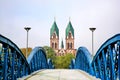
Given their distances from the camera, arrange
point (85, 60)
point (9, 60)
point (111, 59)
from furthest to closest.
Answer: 1. point (85, 60)
2. point (9, 60)
3. point (111, 59)

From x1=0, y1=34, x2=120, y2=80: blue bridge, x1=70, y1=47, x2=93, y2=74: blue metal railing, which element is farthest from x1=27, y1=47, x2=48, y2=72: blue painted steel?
x1=70, y1=47, x2=93, y2=74: blue metal railing

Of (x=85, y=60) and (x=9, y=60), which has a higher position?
(x=9, y=60)

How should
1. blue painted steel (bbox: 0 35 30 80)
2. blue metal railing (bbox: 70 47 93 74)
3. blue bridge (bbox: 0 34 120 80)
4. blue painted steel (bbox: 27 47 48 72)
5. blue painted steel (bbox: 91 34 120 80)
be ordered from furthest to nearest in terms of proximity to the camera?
blue painted steel (bbox: 27 47 48 72) → blue metal railing (bbox: 70 47 93 74) → blue painted steel (bbox: 0 35 30 80) → blue bridge (bbox: 0 34 120 80) → blue painted steel (bbox: 91 34 120 80)

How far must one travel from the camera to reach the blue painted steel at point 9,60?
16984 millimetres

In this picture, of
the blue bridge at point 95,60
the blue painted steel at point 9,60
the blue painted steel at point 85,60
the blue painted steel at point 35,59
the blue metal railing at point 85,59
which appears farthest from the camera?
the blue painted steel at point 35,59

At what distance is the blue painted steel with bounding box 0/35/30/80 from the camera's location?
16984 millimetres

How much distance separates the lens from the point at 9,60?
18766 mm

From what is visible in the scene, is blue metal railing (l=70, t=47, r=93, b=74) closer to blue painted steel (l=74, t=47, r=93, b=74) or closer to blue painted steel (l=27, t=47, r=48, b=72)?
blue painted steel (l=74, t=47, r=93, b=74)

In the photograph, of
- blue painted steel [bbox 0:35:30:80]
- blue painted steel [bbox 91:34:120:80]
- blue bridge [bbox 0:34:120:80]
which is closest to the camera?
blue painted steel [bbox 91:34:120:80]

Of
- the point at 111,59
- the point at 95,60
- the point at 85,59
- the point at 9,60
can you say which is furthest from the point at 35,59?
the point at 111,59

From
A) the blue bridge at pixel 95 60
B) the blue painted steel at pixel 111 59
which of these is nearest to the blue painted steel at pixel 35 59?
the blue bridge at pixel 95 60

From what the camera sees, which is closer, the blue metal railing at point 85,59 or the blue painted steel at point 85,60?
the blue painted steel at point 85,60

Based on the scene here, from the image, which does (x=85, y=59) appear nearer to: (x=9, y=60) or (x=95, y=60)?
(x=95, y=60)

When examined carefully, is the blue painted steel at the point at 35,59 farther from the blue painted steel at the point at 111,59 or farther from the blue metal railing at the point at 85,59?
the blue painted steel at the point at 111,59
